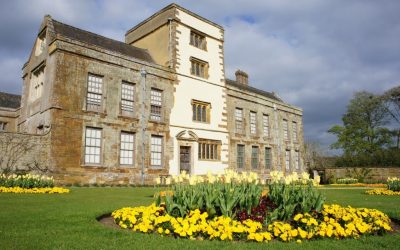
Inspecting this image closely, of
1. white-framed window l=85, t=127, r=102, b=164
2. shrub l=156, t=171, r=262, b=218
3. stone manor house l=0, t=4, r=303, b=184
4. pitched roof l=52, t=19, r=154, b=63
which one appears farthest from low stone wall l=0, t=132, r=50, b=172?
shrub l=156, t=171, r=262, b=218

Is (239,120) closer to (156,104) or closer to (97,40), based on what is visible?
(156,104)

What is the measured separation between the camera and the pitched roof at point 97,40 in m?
21.5

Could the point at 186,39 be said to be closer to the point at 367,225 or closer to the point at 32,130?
the point at 32,130

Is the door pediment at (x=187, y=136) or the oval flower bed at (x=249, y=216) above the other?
the door pediment at (x=187, y=136)

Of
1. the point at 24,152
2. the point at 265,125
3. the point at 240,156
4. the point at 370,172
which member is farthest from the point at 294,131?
the point at 24,152

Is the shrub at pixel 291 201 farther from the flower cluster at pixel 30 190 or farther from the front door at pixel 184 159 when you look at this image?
the front door at pixel 184 159

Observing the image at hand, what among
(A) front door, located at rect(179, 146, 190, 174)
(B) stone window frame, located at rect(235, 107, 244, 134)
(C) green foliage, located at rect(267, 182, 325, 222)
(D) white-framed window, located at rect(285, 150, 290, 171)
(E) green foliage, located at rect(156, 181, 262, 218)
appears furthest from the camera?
(D) white-framed window, located at rect(285, 150, 290, 171)

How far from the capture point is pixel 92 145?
771 inches

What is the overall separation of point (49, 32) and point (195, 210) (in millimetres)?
18633

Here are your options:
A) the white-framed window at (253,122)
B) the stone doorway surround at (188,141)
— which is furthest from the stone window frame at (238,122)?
the stone doorway surround at (188,141)

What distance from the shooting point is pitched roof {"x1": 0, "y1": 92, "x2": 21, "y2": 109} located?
32250 millimetres

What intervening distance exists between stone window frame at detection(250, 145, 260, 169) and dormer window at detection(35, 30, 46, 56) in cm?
1984

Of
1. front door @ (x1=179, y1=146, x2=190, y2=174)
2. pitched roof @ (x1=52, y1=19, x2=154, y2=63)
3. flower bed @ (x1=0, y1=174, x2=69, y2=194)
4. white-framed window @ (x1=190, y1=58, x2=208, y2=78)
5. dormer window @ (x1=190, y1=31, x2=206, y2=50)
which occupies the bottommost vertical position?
flower bed @ (x1=0, y1=174, x2=69, y2=194)

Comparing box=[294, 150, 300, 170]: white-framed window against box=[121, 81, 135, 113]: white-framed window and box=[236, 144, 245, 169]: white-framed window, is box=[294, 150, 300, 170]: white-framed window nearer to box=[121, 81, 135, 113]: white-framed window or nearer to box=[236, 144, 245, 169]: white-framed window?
box=[236, 144, 245, 169]: white-framed window
